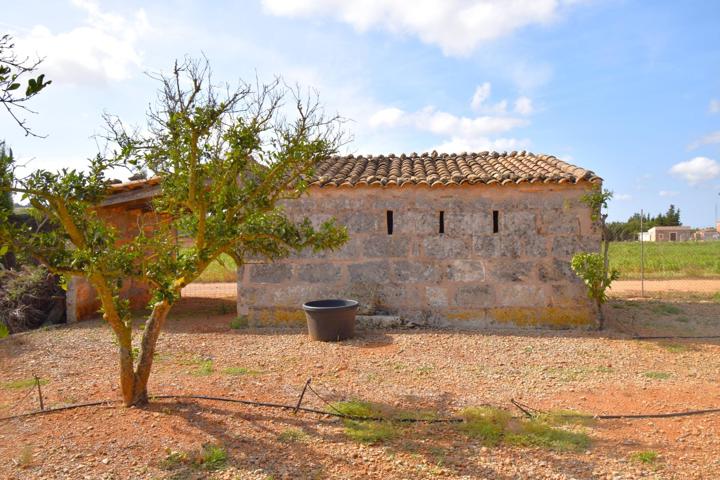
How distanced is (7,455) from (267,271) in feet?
17.7

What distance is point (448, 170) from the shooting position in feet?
31.7

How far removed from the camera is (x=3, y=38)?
2.93 m

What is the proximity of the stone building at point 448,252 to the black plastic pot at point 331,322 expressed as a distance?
3.26ft

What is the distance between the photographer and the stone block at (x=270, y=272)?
356 inches

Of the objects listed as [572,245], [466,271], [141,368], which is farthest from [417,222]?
[141,368]

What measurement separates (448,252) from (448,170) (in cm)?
186

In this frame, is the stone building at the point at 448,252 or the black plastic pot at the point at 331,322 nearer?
the black plastic pot at the point at 331,322

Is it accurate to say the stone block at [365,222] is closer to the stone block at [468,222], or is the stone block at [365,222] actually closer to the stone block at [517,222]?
the stone block at [468,222]

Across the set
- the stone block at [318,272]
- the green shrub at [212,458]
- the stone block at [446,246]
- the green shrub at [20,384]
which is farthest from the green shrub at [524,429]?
the green shrub at [20,384]

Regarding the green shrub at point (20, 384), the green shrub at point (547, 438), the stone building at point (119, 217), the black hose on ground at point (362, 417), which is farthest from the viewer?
the stone building at point (119, 217)

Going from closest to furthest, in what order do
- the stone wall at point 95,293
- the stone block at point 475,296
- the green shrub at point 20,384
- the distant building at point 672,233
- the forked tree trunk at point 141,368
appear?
the forked tree trunk at point 141,368, the green shrub at point 20,384, the stone block at point 475,296, the stone wall at point 95,293, the distant building at point 672,233

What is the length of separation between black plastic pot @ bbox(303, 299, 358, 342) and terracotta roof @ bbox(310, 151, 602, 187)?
2058 millimetres

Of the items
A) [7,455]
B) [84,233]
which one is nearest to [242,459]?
[7,455]

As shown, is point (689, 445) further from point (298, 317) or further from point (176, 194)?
point (298, 317)
